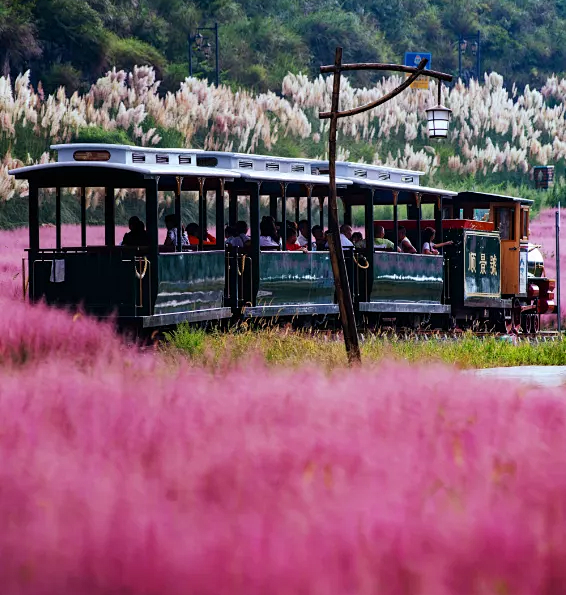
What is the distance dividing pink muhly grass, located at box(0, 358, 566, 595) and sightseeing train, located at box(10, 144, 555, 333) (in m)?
10.1

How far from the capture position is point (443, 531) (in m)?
4.61

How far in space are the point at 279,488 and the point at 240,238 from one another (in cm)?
1557

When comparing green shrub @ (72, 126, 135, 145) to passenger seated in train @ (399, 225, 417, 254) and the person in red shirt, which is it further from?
the person in red shirt

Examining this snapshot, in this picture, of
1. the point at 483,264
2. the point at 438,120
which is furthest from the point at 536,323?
the point at 438,120

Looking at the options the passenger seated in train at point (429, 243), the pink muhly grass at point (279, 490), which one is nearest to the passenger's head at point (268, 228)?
the passenger seated in train at point (429, 243)

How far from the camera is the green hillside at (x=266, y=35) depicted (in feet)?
167

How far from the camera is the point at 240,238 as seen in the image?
20.9 meters

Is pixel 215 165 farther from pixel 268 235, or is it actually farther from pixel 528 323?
pixel 528 323

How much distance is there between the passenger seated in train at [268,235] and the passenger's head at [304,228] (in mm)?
565

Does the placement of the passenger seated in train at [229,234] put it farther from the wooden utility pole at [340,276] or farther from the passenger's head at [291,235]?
the wooden utility pole at [340,276]

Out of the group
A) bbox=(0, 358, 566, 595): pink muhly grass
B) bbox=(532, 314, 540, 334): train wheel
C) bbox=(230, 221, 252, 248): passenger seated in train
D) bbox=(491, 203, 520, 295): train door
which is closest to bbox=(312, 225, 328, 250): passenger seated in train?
bbox=(230, 221, 252, 248): passenger seated in train

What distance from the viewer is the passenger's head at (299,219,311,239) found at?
2184 centimetres

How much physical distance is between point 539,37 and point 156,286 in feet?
201

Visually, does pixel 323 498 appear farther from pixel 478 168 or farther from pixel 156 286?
pixel 478 168
